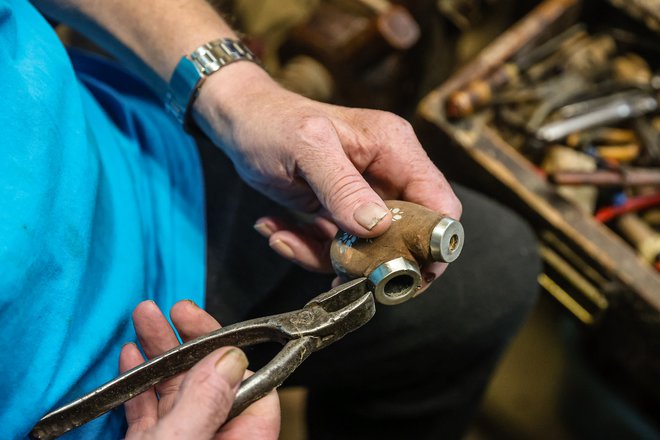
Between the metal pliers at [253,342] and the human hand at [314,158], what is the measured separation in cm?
6

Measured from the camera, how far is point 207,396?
0.44 meters

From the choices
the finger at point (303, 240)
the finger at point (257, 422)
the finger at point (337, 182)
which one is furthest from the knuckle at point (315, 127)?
the finger at point (257, 422)

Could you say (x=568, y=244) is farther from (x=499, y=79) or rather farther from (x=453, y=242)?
(x=453, y=242)

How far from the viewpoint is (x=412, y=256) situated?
55 centimetres

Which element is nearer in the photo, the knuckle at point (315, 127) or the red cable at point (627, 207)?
the knuckle at point (315, 127)

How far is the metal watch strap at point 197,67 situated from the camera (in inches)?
26.4

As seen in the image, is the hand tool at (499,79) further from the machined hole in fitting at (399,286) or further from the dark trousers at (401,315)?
the machined hole in fitting at (399,286)

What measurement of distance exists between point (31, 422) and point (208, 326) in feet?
0.51

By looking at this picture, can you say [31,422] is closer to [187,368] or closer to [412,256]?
[187,368]

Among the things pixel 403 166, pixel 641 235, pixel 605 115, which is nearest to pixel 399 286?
pixel 403 166

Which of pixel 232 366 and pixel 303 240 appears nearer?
pixel 232 366

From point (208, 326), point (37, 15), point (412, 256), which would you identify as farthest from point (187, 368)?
point (37, 15)

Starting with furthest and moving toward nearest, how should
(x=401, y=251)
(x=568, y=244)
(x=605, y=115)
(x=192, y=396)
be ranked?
1. (x=605, y=115)
2. (x=568, y=244)
3. (x=401, y=251)
4. (x=192, y=396)

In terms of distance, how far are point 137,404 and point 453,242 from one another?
30 centimetres
